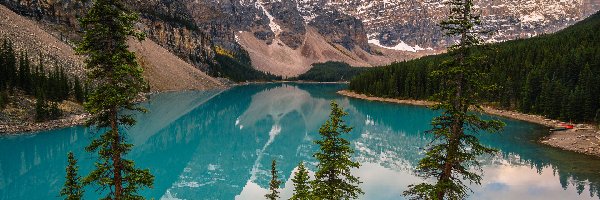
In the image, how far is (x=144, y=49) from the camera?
169875 mm

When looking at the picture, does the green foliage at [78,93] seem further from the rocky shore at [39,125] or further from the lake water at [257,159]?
the lake water at [257,159]

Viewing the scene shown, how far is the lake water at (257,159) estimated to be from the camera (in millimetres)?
40906

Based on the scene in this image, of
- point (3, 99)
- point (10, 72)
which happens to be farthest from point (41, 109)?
point (10, 72)

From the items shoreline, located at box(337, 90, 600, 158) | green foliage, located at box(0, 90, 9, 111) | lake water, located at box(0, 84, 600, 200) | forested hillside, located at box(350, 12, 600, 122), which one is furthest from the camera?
forested hillside, located at box(350, 12, 600, 122)

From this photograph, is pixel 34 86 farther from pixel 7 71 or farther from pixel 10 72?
pixel 7 71

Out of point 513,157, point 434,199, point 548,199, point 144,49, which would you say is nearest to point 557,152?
point 513,157

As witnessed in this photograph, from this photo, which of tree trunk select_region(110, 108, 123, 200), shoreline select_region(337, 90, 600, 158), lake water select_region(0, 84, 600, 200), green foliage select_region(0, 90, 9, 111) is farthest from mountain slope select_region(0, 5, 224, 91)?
shoreline select_region(337, 90, 600, 158)

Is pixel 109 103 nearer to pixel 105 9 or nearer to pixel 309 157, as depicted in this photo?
pixel 105 9

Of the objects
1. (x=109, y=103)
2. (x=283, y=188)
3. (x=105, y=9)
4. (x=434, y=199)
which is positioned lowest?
(x=283, y=188)

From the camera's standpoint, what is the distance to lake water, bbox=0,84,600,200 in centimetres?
4091

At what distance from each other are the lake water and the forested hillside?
887cm

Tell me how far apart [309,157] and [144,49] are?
432ft

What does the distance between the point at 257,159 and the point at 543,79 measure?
69764 millimetres

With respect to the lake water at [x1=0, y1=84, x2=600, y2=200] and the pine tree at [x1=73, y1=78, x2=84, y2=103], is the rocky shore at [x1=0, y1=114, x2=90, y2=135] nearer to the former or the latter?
the lake water at [x1=0, y1=84, x2=600, y2=200]
